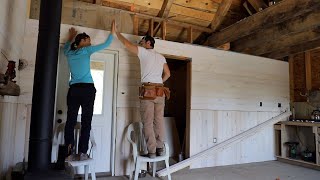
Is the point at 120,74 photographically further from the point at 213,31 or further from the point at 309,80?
the point at 309,80

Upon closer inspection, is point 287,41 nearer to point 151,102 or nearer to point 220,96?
point 220,96

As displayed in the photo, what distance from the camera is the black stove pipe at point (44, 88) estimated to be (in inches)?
89.0

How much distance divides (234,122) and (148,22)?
2689 mm

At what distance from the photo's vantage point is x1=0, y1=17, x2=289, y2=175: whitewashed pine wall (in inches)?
145

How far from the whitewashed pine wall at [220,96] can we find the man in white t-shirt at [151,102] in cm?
49

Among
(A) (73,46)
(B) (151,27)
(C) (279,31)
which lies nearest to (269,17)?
(C) (279,31)

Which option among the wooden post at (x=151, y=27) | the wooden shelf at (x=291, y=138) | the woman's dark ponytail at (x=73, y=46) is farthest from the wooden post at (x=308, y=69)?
the woman's dark ponytail at (x=73, y=46)

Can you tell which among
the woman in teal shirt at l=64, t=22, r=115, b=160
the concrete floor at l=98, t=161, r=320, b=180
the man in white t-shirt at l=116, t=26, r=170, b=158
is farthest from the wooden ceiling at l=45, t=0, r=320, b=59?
the concrete floor at l=98, t=161, r=320, b=180

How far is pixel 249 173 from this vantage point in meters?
3.95

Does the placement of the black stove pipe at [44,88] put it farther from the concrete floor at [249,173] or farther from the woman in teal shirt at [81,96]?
the concrete floor at [249,173]

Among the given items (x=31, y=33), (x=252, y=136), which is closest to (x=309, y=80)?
(x=252, y=136)

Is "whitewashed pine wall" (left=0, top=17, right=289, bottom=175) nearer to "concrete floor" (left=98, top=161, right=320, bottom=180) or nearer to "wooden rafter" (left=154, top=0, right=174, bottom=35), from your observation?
"concrete floor" (left=98, top=161, right=320, bottom=180)

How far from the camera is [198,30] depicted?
537 centimetres

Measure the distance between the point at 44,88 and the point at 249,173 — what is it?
3.37 meters
